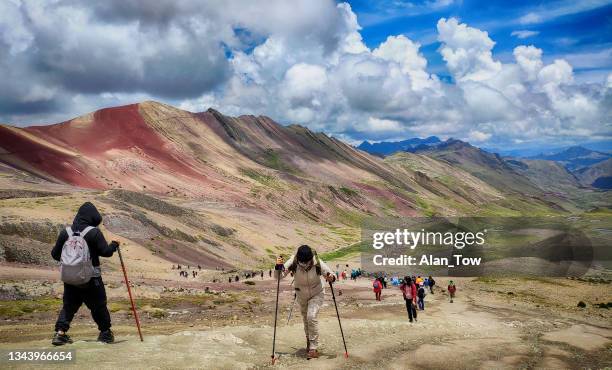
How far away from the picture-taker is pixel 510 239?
128 m

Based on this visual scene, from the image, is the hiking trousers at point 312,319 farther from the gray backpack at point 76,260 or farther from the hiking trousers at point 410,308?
the hiking trousers at point 410,308

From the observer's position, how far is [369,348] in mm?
15516

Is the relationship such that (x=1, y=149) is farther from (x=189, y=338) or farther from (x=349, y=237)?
(x=189, y=338)

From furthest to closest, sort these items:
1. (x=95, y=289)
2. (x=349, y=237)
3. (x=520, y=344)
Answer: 1. (x=349, y=237)
2. (x=520, y=344)
3. (x=95, y=289)

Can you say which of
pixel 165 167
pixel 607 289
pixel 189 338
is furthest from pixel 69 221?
pixel 165 167

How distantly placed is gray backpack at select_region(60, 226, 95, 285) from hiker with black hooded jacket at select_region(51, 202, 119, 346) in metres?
0.09

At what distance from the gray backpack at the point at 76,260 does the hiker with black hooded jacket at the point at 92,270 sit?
86 mm

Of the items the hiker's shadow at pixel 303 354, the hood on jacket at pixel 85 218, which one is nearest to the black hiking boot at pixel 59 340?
the hood on jacket at pixel 85 218

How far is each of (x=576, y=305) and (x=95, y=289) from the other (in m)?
44.6

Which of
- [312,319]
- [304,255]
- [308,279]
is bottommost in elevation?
[312,319]

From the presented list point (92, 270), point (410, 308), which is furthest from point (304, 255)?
point (410, 308)

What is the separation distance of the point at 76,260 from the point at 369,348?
29.9 ft

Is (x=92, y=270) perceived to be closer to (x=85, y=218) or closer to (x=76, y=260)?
(x=76, y=260)
